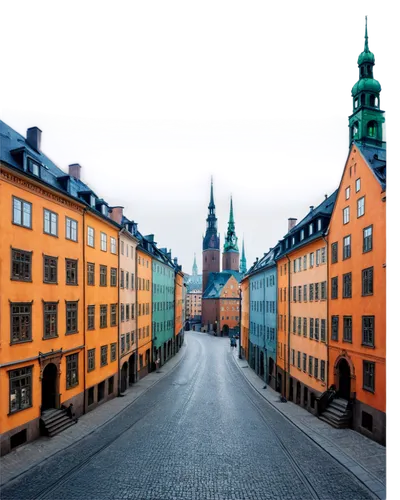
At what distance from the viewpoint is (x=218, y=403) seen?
931 inches

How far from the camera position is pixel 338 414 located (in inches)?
620

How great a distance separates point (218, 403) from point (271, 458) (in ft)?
33.2

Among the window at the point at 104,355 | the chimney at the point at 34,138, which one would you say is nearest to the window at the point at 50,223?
the chimney at the point at 34,138

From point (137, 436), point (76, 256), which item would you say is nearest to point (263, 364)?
point (137, 436)

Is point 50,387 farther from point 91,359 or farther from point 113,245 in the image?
point 113,245

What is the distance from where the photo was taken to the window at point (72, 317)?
59.3 ft

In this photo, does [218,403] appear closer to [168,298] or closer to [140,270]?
[140,270]

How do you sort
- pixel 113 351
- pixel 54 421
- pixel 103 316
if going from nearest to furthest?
1. pixel 54 421
2. pixel 103 316
3. pixel 113 351

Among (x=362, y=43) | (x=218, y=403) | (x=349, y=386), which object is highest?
(x=362, y=43)

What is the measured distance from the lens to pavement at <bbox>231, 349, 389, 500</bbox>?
1118cm

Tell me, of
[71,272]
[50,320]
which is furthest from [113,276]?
[50,320]

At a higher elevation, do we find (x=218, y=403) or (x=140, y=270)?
(x=140, y=270)

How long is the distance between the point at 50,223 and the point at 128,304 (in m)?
12.4

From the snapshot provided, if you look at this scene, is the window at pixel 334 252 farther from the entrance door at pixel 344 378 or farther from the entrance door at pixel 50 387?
the entrance door at pixel 50 387
